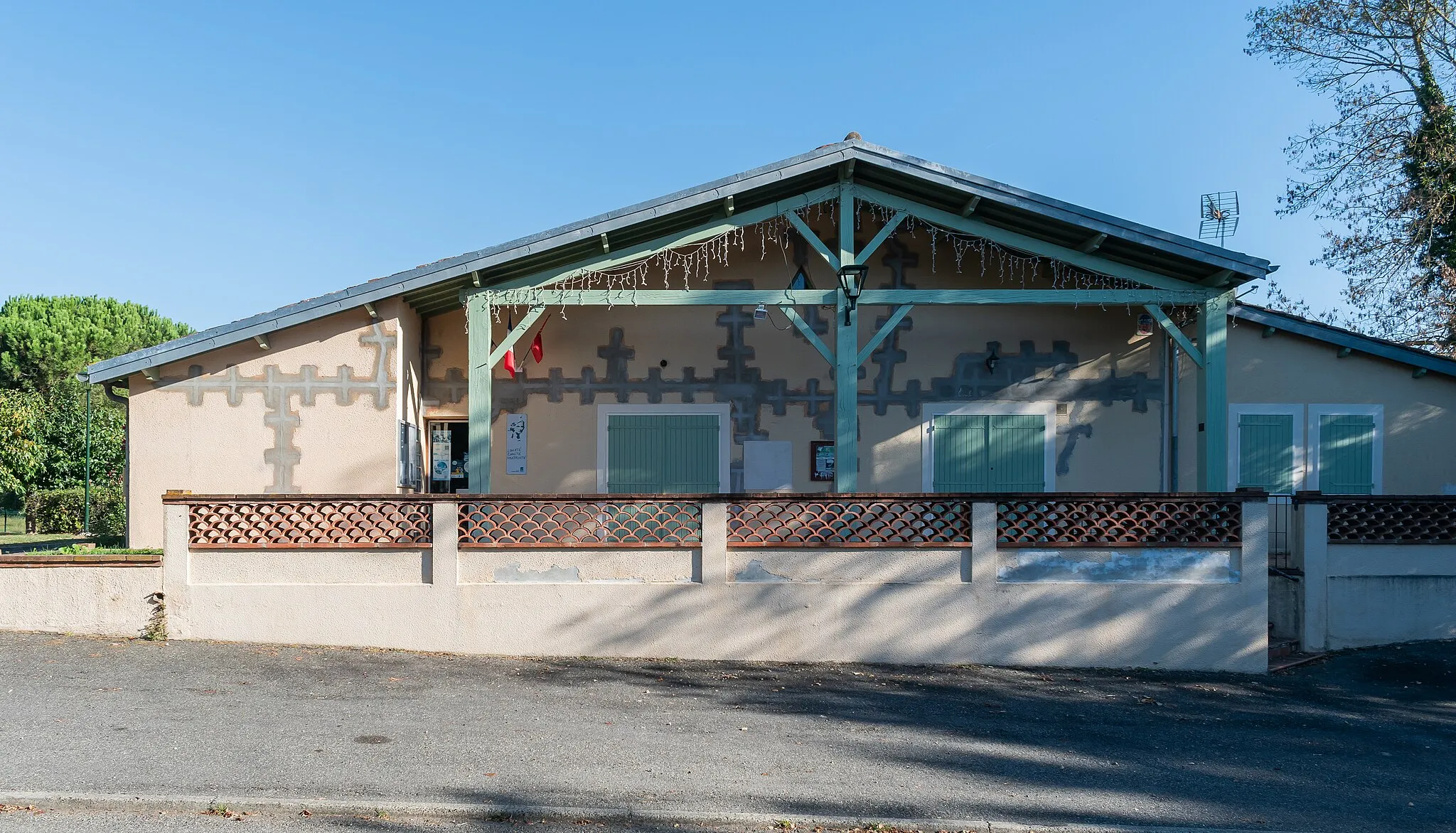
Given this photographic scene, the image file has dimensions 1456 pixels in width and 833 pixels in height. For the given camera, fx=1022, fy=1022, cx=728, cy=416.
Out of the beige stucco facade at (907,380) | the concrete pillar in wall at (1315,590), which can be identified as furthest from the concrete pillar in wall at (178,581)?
the concrete pillar in wall at (1315,590)

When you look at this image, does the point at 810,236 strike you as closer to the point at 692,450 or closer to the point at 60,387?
the point at 692,450

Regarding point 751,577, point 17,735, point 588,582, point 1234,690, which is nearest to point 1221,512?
point 1234,690

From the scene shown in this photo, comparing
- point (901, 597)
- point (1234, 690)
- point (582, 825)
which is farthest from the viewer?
point (901, 597)

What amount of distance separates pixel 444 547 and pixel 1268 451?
923 centimetres

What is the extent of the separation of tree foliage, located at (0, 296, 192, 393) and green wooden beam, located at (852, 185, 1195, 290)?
34.5 meters

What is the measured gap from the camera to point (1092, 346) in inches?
473

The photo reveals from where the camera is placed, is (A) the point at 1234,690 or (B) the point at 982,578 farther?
(B) the point at 982,578

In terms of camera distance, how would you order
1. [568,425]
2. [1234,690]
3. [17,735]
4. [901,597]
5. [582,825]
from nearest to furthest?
[582,825]
[17,735]
[1234,690]
[901,597]
[568,425]

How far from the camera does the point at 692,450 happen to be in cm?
1192

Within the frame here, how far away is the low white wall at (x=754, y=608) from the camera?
29.5ft

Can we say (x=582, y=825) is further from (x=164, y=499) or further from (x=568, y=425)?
(x=568, y=425)

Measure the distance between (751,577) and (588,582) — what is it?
57.0 inches

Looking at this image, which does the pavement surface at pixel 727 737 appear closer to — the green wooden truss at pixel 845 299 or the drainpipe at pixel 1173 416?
the green wooden truss at pixel 845 299

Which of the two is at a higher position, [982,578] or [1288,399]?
[1288,399]
